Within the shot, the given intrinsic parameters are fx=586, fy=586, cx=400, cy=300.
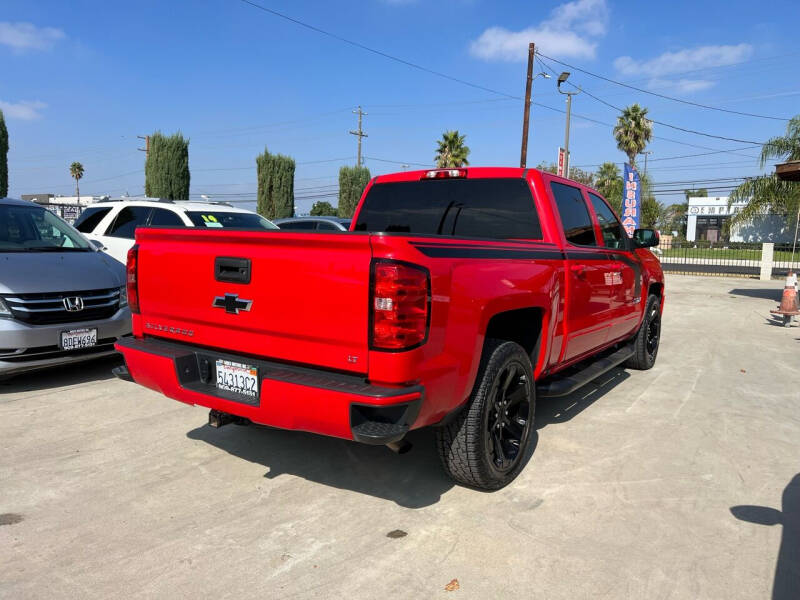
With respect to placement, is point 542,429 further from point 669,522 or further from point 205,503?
point 205,503

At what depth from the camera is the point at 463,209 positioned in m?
4.36

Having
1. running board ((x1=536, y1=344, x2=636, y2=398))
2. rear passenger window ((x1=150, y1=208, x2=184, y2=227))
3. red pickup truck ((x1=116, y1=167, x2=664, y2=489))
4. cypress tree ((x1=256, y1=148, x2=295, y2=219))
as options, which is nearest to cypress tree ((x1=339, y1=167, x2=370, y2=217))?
cypress tree ((x1=256, y1=148, x2=295, y2=219))

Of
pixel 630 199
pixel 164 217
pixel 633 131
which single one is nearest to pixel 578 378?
pixel 164 217

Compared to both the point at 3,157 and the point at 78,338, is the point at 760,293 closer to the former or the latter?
the point at 78,338

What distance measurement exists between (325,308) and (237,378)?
0.70 metres

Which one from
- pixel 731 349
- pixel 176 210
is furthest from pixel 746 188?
pixel 176 210

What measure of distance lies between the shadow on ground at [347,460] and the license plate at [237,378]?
88 cm

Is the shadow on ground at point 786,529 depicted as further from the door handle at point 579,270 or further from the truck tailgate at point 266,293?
the truck tailgate at point 266,293

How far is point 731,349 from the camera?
8438mm

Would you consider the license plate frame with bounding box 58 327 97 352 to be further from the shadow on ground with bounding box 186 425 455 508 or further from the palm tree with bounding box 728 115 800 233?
the palm tree with bounding box 728 115 800 233

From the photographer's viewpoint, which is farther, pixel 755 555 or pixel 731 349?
pixel 731 349

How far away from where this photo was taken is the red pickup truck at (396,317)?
264 cm

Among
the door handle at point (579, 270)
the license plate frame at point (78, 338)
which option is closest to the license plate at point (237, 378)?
the door handle at point (579, 270)

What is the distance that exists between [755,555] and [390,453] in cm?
218
